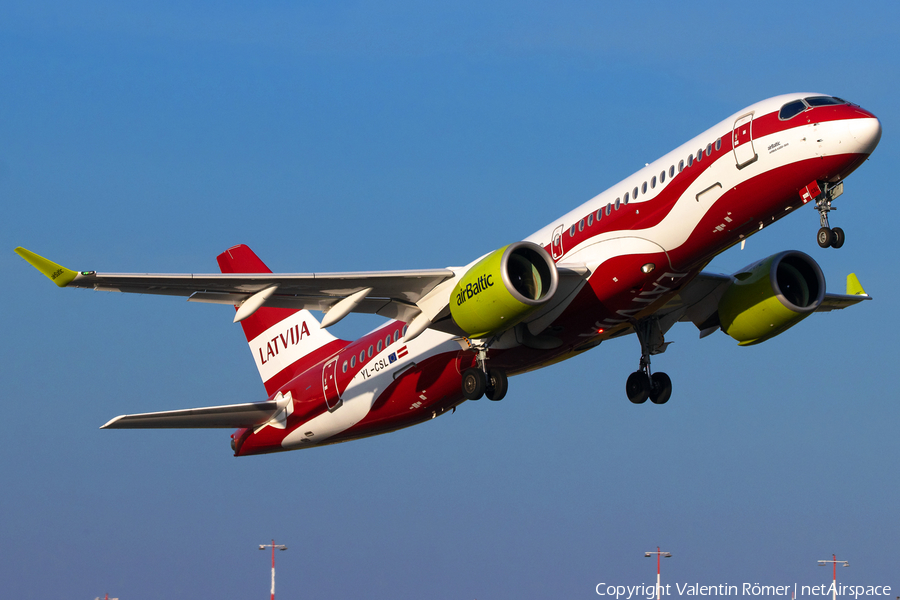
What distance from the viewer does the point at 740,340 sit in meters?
30.6

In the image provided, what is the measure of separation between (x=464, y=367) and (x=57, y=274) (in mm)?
11017

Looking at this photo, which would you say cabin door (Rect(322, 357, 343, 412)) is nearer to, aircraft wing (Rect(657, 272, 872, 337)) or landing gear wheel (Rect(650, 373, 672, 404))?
landing gear wheel (Rect(650, 373, 672, 404))

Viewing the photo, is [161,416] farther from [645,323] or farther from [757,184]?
[757,184]

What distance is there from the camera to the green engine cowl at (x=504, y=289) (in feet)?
85.1

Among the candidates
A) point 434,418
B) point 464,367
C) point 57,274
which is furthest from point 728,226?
point 57,274

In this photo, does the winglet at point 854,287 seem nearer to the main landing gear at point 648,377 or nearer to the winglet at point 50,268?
the main landing gear at point 648,377

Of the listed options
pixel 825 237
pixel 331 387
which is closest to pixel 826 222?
pixel 825 237

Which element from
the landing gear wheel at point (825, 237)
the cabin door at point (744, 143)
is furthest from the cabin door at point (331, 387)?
the landing gear wheel at point (825, 237)

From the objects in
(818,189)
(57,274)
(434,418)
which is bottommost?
(434,418)

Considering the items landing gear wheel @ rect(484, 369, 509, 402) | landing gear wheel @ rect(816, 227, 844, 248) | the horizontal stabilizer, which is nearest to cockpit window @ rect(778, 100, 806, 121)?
landing gear wheel @ rect(816, 227, 844, 248)

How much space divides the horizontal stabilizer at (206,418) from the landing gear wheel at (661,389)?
1152 centimetres

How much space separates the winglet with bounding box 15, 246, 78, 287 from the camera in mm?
22219

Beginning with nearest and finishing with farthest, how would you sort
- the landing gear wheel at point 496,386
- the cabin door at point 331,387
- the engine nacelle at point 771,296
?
the landing gear wheel at point 496,386 → the engine nacelle at point 771,296 → the cabin door at point 331,387

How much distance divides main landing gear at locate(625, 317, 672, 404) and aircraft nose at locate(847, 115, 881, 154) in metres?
9.02
